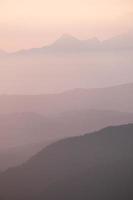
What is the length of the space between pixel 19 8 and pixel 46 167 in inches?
28.4

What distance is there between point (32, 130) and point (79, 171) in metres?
0.28

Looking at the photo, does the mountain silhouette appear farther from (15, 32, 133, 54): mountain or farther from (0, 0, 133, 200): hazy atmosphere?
(15, 32, 133, 54): mountain

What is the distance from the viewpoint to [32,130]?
59.4 inches

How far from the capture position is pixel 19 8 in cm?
152

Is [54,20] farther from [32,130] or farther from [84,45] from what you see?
[32,130]

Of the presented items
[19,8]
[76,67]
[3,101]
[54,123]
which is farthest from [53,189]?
[19,8]

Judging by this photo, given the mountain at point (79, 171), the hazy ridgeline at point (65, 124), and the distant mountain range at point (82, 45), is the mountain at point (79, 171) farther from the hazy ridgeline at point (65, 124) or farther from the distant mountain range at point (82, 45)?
the distant mountain range at point (82, 45)

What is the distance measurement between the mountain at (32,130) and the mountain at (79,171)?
0.03m

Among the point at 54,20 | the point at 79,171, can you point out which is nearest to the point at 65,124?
the point at 79,171

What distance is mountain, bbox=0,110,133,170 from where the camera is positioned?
1.50 m

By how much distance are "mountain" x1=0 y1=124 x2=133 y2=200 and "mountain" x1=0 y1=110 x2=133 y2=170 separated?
31 millimetres

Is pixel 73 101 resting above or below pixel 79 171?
above

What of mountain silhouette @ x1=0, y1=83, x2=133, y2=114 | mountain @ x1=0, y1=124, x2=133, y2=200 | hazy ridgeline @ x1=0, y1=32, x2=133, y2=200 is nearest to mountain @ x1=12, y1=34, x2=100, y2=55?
hazy ridgeline @ x1=0, y1=32, x2=133, y2=200

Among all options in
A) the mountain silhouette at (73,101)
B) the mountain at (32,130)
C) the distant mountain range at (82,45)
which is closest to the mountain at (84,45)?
the distant mountain range at (82,45)
